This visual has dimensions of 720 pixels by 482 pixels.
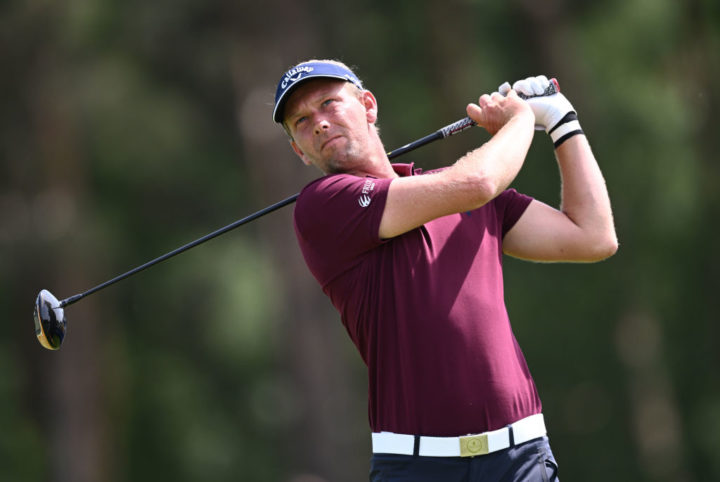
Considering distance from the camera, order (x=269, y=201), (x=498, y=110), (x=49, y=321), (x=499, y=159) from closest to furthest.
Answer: (x=499, y=159) → (x=498, y=110) → (x=49, y=321) → (x=269, y=201)

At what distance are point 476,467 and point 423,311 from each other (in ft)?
1.71

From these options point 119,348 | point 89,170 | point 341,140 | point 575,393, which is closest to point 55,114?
point 89,170

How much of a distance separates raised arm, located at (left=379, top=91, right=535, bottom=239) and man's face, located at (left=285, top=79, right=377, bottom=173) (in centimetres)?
39

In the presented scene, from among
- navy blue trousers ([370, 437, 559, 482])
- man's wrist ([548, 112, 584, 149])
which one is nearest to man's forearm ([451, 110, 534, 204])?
man's wrist ([548, 112, 584, 149])

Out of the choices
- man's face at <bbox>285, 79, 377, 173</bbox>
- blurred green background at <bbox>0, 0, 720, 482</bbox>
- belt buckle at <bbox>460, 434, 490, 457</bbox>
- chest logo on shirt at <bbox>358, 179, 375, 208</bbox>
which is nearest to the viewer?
belt buckle at <bbox>460, 434, 490, 457</bbox>

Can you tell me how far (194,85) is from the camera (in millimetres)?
17156

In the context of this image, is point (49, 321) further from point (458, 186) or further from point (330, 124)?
point (458, 186)

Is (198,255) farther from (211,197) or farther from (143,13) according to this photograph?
(143,13)

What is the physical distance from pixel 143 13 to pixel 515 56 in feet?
17.0

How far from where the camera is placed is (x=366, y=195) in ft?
13.3

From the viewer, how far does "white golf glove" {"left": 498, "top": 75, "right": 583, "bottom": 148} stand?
444 centimetres

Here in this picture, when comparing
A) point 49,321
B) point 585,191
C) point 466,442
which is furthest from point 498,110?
point 49,321

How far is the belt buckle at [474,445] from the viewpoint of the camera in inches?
151

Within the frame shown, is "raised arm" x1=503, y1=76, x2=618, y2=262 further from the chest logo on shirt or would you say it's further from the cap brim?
the cap brim
